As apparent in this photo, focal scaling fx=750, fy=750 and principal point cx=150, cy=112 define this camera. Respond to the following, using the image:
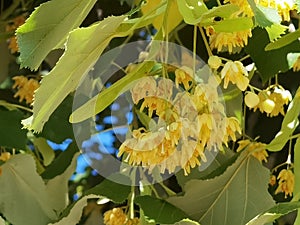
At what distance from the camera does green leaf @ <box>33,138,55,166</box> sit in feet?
3.86

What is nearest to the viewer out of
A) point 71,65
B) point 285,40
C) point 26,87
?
point 71,65

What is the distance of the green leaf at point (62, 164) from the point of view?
1.04 meters

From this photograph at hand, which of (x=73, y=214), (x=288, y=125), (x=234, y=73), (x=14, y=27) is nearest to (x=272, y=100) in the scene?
(x=288, y=125)

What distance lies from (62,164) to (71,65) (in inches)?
17.8

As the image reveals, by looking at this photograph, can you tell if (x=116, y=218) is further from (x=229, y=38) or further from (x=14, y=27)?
(x=14, y=27)

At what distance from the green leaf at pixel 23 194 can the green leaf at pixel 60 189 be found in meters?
0.02

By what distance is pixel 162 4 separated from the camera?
653mm

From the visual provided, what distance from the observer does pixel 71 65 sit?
2.02 ft

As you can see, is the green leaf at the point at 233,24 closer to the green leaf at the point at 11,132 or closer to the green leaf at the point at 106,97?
the green leaf at the point at 106,97

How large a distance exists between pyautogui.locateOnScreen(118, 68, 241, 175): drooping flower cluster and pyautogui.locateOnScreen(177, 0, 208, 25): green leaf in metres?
0.07

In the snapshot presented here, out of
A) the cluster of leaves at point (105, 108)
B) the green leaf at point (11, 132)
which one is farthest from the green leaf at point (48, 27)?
the green leaf at point (11, 132)

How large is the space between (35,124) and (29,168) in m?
0.38

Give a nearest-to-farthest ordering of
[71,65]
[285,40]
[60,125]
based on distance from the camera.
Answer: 1. [71,65]
2. [285,40]
3. [60,125]

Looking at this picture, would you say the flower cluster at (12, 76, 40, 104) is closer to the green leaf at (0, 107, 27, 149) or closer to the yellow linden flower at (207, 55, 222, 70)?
the green leaf at (0, 107, 27, 149)
